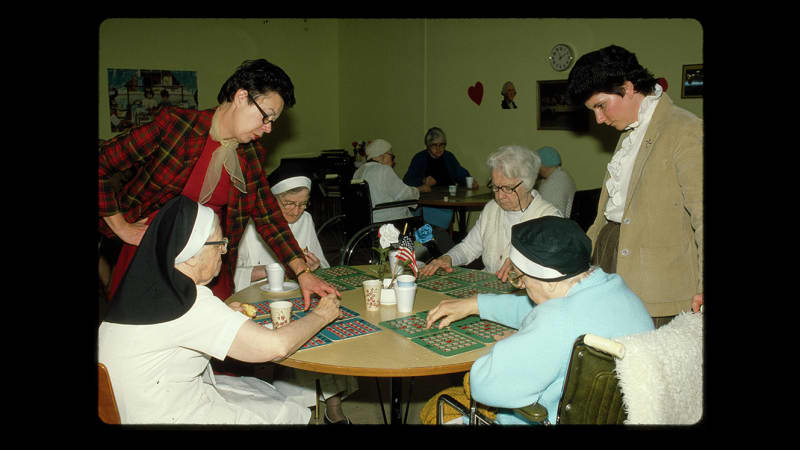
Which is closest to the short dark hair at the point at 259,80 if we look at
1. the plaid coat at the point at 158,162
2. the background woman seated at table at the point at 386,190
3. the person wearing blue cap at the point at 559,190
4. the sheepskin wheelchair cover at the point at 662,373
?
the plaid coat at the point at 158,162

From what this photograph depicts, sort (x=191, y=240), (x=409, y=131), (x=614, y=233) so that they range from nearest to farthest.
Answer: (x=191, y=240), (x=614, y=233), (x=409, y=131)

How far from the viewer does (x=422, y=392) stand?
339 centimetres

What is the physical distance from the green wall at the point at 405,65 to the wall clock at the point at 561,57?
0.07m

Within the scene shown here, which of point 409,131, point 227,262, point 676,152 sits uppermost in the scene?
point 409,131

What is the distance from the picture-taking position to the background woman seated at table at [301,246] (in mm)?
2756

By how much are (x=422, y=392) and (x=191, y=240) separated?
82.7 inches

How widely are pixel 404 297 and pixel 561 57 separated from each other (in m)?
5.27

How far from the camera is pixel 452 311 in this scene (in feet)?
6.70

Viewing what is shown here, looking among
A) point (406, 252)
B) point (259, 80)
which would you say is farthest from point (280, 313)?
point (259, 80)

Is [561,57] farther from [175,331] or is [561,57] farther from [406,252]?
[175,331]

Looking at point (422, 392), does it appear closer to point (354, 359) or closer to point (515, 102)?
point (354, 359)

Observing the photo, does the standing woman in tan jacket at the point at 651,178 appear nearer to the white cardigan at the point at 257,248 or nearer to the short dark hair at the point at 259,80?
the short dark hair at the point at 259,80

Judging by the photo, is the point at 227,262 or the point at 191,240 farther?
the point at 227,262

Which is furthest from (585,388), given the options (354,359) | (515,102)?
(515,102)
